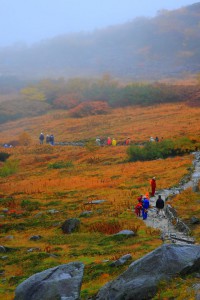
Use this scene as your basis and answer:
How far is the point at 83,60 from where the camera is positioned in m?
180

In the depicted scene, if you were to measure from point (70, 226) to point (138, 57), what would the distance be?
524ft

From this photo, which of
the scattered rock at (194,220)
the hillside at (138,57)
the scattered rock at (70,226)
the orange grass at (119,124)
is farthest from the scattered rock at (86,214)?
the hillside at (138,57)

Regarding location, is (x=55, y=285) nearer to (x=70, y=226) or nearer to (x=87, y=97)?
(x=70, y=226)

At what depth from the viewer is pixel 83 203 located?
28.3 m

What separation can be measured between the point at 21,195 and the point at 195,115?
49685 millimetres

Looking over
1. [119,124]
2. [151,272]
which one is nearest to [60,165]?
[119,124]

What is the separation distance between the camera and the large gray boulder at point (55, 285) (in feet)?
34.9

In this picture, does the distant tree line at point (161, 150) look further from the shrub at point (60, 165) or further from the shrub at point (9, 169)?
the shrub at point (9, 169)

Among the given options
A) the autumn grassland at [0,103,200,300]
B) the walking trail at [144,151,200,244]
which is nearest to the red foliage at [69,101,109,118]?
the autumn grassland at [0,103,200,300]

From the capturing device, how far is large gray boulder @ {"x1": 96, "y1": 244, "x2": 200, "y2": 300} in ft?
34.4

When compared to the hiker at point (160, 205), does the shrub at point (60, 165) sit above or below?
below

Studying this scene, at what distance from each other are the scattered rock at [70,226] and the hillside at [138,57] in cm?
12263

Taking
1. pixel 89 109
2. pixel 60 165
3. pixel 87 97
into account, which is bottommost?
pixel 60 165

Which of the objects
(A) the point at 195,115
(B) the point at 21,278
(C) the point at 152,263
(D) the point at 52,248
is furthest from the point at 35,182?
(A) the point at 195,115
